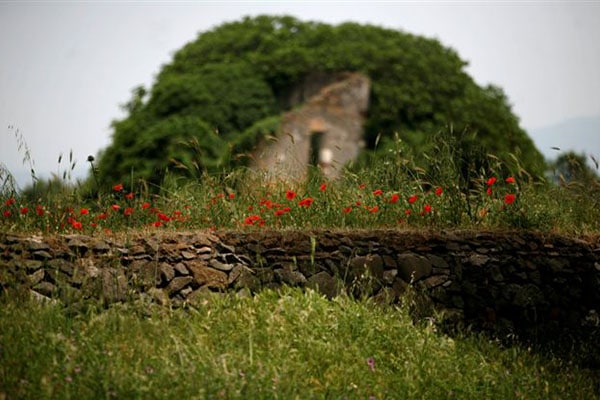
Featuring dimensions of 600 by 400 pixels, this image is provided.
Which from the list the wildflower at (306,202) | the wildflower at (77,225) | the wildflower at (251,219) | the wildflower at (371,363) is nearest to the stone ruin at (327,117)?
the wildflower at (306,202)

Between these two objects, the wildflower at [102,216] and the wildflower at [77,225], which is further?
the wildflower at [102,216]

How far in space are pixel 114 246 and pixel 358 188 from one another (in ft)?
9.27

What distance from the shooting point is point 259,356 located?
5.18 m

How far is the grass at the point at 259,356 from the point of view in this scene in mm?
4543

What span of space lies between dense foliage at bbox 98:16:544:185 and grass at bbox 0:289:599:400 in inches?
285

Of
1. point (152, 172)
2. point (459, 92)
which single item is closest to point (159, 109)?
point (152, 172)

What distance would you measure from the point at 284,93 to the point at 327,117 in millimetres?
1152

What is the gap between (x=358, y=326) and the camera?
580 centimetres

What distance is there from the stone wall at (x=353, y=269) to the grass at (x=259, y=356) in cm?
25

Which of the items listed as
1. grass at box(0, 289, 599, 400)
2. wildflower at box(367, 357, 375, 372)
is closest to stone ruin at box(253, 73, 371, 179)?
→ grass at box(0, 289, 599, 400)

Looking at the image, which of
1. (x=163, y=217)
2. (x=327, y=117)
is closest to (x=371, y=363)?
(x=163, y=217)

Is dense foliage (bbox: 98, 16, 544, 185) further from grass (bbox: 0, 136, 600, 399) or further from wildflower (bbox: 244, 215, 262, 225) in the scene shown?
wildflower (bbox: 244, 215, 262, 225)

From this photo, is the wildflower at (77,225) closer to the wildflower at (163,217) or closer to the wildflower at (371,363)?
the wildflower at (163,217)

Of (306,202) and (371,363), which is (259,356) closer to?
(371,363)
